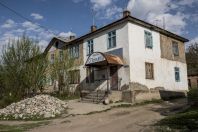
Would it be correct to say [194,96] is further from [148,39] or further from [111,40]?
[111,40]

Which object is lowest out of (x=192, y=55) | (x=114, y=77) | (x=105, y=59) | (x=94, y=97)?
(x=94, y=97)

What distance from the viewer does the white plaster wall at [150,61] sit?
2112cm

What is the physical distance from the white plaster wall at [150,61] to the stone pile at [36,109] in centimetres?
683

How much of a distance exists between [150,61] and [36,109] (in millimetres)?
11503

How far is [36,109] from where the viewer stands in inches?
650

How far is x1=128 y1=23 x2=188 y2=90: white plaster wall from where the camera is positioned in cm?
2112

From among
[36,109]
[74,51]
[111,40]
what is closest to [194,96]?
[36,109]

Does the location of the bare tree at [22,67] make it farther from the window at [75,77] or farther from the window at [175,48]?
the window at [175,48]

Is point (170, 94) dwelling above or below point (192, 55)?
below

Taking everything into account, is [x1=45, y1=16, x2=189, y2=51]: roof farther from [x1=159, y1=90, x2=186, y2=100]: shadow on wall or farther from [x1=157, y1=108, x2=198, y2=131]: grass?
[x1=157, y1=108, x2=198, y2=131]: grass

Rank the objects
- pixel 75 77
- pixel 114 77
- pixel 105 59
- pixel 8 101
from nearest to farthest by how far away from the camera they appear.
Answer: pixel 105 59
pixel 8 101
pixel 114 77
pixel 75 77

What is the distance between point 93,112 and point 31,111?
414 centimetres

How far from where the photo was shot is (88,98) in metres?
21.9

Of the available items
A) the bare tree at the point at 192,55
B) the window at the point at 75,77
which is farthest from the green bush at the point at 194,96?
the bare tree at the point at 192,55
